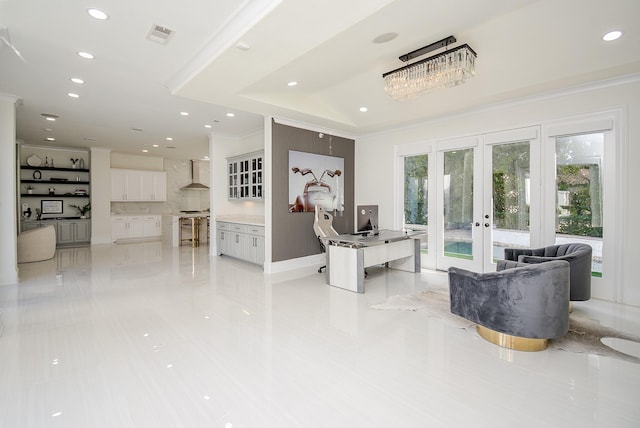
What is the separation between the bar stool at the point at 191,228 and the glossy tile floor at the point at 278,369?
489cm

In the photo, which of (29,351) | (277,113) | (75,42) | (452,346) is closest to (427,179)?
(277,113)

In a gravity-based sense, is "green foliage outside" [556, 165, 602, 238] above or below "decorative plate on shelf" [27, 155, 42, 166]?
below

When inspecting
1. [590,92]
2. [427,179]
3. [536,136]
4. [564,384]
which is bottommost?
[564,384]

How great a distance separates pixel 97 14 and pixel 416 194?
16.8 ft

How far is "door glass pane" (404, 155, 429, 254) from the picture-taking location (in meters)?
5.73

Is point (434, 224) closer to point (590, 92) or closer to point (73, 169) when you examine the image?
point (590, 92)

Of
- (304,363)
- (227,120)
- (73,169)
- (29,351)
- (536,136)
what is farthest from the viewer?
(73,169)

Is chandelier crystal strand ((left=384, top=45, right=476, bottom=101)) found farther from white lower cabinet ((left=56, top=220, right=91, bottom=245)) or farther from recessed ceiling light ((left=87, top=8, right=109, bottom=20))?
white lower cabinet ((left=56, top=220, right=91, bottom=245))

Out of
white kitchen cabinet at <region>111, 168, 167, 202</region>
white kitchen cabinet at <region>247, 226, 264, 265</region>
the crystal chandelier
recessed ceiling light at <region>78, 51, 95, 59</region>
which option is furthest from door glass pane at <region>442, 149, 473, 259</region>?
white kitchen cabinet at <region>111, 168, 167, 202</region>

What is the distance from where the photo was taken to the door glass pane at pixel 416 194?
18.8 feet

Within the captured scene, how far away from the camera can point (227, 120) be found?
19.5 feet

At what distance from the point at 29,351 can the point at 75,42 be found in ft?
9.52

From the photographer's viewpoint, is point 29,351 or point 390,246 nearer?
point 29,351

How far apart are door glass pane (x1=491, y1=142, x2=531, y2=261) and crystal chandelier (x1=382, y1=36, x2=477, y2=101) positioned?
6.20 feet
